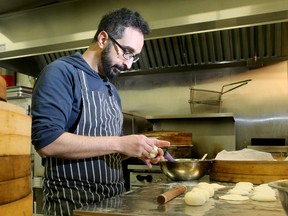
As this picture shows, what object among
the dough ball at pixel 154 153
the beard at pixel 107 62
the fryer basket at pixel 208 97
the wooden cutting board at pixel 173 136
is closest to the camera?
the dough ball at pixel 154 153

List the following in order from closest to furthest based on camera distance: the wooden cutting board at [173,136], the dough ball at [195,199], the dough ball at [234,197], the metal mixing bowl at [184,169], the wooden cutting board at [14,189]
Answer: the wooden cutting board at [14,189], the dough ball at [195,199], the dough ball at [234,197], the metal mixing bowl at [184,169], the wooden cutting board at [173,136]

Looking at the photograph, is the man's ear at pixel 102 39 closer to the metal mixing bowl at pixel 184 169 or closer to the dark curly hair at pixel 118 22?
the dark curly hair at pixel 118 22

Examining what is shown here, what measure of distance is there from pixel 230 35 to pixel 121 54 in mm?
1382

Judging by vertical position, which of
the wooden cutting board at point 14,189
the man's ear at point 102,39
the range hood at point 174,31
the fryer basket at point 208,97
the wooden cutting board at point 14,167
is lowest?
the wooden cutting board at point 14,189

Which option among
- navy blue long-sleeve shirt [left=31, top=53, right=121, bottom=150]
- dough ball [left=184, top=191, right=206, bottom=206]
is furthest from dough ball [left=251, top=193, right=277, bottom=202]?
navy blue long-sleeve shirt [left=31, top=53, right=121, bottom=150]

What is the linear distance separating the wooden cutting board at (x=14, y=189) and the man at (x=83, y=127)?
533 millimetres

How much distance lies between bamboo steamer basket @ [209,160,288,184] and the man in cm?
39

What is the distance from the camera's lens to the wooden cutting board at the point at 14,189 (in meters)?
0.52

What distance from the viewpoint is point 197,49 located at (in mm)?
2740

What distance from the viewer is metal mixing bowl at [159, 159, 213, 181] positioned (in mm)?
1560

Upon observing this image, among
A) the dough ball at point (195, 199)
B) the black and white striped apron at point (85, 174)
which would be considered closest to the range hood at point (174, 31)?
the black and white striped apron at point (85, 174)

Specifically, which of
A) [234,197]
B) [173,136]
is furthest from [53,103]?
[173,136]

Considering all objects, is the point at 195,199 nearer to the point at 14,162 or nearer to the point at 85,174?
the point at 85,174

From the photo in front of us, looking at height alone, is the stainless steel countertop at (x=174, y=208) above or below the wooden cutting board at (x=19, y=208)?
below
